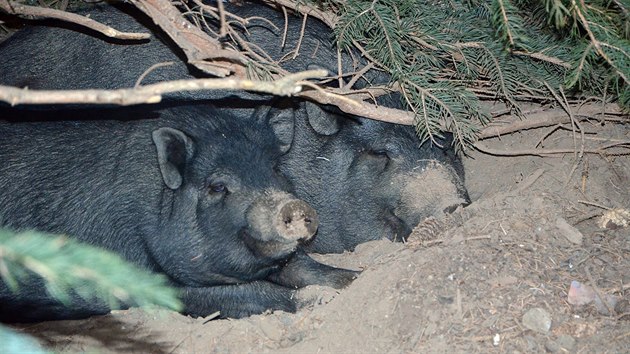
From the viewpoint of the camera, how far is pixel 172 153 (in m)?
4.27

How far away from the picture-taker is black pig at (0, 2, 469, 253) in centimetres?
505

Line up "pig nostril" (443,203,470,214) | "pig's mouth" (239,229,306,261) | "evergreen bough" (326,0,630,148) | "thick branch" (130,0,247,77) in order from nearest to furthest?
"thick branch" (130,0,247,77) < "pig's mouth" (239,229,306,261) < "evergreen bough" (326,0,630,148) < "pig nostril" (443,203,470,214)

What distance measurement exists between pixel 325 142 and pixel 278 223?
4.19 ft

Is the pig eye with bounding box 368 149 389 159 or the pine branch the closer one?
the pine branch

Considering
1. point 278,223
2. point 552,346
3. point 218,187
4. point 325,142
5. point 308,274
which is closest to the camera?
point 552,346

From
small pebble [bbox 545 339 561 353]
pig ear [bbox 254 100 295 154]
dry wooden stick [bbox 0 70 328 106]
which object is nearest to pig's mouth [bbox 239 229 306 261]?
pig ear [bbox 254 100 295 154]

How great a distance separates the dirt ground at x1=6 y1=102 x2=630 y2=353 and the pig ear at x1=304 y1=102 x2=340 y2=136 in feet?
3.31

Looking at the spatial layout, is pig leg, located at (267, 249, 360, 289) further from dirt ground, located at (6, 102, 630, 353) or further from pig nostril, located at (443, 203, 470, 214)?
pig nostril, located at (443, 203, 470, 214)

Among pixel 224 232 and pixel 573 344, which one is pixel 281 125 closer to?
pixel 224 232

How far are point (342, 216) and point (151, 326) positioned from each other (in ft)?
5.75

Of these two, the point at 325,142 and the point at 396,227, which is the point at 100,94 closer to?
the point at 325,142

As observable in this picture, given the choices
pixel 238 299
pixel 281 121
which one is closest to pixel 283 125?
pixel 281 121

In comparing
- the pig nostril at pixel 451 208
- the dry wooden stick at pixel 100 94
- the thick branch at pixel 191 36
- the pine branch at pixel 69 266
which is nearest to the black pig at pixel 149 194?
the thick branch at pixel 191 36

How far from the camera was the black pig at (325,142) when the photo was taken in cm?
505
